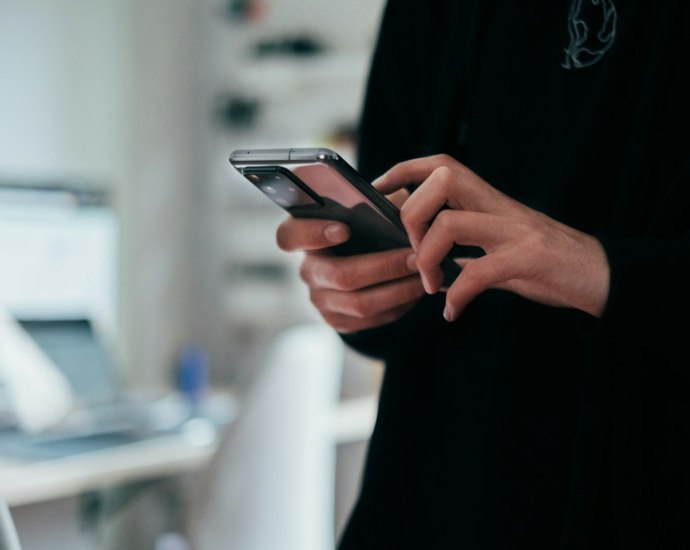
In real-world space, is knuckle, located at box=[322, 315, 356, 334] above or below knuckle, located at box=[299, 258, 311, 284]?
below

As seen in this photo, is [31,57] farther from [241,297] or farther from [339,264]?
[339,264]

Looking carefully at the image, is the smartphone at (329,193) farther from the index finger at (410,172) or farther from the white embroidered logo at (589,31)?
the white embroidered logo at (589,31)

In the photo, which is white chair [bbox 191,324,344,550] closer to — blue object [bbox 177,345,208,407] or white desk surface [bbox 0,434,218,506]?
white desk surface [bbox 0,434,218,506]

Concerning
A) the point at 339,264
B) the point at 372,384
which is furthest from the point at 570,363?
the point at 372,384

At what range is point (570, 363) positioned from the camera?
515 millimetres

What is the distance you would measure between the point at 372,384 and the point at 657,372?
1.76m

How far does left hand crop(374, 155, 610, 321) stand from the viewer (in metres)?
0.42

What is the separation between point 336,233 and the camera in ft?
1.73

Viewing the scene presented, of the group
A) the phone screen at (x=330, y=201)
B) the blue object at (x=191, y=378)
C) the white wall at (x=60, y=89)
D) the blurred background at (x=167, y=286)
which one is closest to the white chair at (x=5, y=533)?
the phone screen at (x=330, y=201)

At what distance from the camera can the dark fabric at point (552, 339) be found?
0.44 m

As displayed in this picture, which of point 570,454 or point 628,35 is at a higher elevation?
point 628,35

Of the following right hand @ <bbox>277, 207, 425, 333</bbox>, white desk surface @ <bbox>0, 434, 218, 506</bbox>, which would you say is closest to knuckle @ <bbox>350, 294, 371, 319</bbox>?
right hand @ <bbox>277, 207, 425, 333</bbox>

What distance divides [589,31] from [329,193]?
0.23 metres

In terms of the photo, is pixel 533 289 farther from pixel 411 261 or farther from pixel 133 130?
pixel 133 130
